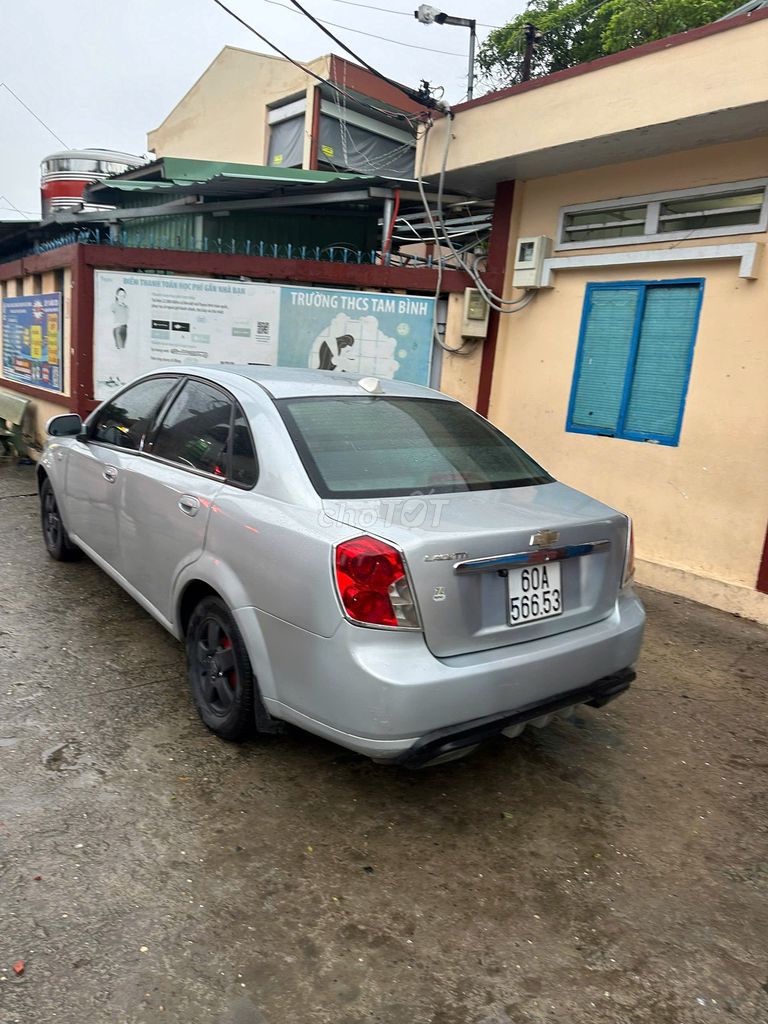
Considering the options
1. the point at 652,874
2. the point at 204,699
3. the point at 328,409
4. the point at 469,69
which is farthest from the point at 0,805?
the point at 469,69

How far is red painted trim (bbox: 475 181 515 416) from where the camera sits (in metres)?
6.64

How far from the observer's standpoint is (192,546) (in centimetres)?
307

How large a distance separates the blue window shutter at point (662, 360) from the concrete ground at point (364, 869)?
103 inches

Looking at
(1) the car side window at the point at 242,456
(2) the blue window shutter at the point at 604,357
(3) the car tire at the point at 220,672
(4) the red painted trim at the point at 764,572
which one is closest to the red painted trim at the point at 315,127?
(2) the blue window shutter at the point at 604,357

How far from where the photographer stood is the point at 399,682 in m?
2.24

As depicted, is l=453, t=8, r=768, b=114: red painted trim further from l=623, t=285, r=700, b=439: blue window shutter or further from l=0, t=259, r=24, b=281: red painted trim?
l=0, t=259, r=24, b=281: red painted trim

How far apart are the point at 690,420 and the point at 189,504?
3899mm

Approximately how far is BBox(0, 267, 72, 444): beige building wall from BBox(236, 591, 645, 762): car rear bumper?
6.75 meters

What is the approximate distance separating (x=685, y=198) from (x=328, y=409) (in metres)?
3.87

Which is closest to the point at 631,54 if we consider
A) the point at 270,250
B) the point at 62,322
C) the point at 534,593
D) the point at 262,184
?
the point at 270,250

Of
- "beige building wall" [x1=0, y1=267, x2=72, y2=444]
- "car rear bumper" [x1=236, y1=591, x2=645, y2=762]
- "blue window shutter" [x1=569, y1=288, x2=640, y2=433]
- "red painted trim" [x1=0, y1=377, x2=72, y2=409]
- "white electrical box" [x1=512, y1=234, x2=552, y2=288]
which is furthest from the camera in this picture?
"red painted trim" [x1=0, y1=377, x2=72, y2=409]

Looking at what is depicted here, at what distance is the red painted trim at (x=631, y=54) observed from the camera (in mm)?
4523

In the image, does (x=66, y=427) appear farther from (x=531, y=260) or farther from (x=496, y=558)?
(x=531, y=260)

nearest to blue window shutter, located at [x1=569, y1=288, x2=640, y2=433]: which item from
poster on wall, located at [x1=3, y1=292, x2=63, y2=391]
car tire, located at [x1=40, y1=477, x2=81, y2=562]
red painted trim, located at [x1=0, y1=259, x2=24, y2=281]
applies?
car tire, located at [x1=40, y1=477, x2=81, y2=562]
